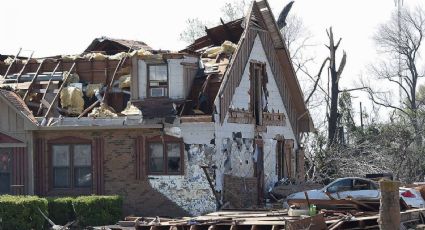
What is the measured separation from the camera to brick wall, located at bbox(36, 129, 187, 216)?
33.2m

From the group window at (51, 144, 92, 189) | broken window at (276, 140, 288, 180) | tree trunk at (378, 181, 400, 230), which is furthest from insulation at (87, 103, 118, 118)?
tree trunk at (378, 181, 400, 230)

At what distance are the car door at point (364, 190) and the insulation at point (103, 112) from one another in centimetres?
878

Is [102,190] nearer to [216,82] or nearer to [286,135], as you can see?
[216,82]

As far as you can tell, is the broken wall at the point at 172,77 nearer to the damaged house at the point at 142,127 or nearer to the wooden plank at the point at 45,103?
the damaged house at the point at 142,127

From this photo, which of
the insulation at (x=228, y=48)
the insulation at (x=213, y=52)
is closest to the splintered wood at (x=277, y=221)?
the insulation at (x=228, y=48)

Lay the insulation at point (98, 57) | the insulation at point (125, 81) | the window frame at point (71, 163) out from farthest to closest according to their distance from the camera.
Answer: the insulation at point (98, 57), the insulation at point (125, 81), the window frame at point (71, 163)

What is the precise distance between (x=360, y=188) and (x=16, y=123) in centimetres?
1242

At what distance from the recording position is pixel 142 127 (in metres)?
32.8

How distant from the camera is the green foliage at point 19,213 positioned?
92.3 ft

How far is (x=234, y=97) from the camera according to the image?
35.1 meters

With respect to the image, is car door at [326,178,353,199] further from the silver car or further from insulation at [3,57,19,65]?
insulation at [3,57,19,65]

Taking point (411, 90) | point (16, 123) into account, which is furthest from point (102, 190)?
point (411, 90)

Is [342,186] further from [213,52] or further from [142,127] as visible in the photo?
[213,52]

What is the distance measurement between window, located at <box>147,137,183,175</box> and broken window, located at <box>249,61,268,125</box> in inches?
199
